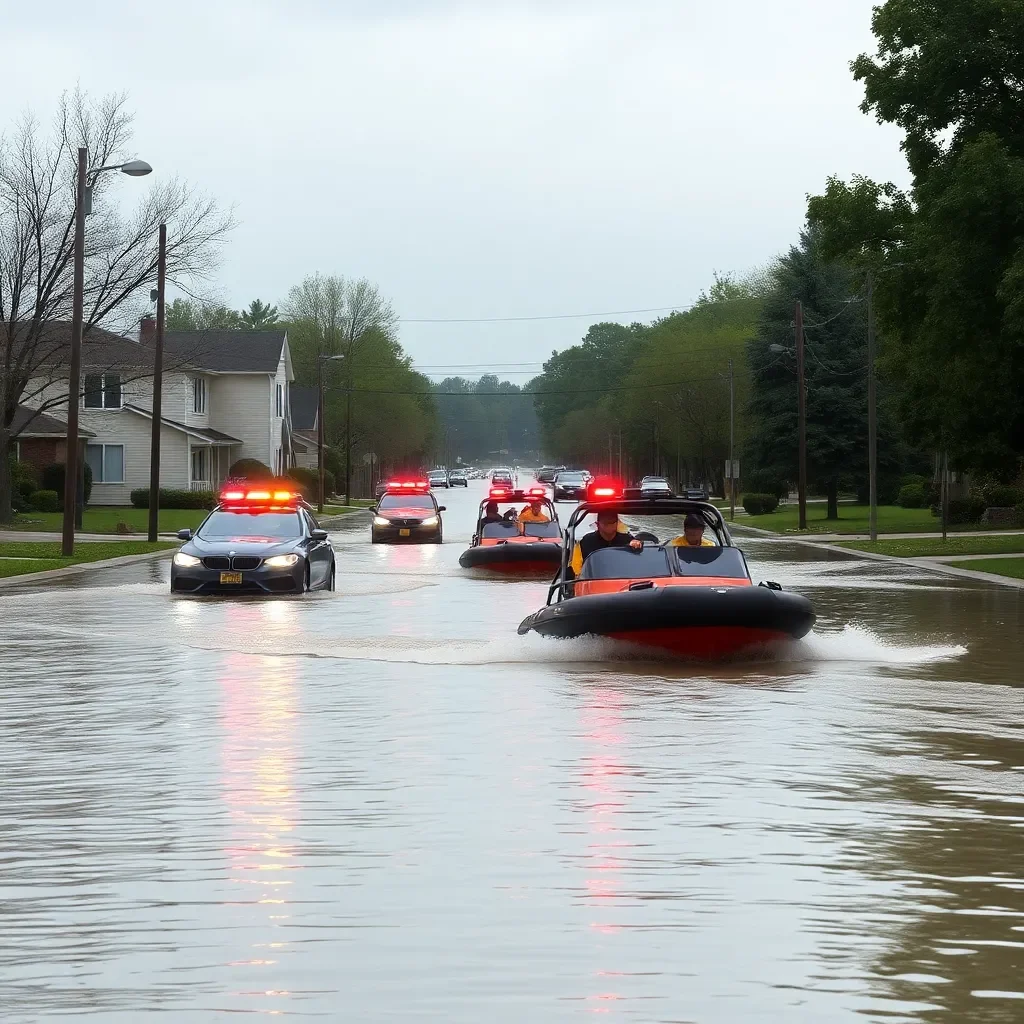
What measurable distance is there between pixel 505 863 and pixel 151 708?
6.60 meters

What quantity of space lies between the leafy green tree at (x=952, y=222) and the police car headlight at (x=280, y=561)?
48.0 ft

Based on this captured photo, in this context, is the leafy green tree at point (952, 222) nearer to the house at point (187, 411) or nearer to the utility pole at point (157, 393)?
the utility pole at point (157, 393)

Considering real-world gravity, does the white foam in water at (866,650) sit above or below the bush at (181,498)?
below

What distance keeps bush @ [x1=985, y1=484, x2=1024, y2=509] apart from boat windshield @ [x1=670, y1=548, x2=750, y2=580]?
154 feet

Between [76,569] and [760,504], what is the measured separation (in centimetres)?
4931

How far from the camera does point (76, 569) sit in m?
35.3

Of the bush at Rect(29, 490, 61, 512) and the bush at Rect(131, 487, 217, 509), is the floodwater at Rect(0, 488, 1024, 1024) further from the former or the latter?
the bush at Rect(131, 487, 217, 509)

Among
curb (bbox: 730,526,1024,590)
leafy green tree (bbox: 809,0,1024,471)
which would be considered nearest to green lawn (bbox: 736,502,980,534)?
curb (bbox: 730,526,1024,590)

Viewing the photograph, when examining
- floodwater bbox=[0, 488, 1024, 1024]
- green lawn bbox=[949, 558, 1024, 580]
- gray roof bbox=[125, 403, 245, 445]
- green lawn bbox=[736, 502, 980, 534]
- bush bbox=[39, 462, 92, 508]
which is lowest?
floodwater bbox=[0, 488, 1024, 1024]

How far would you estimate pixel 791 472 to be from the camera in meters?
75.1

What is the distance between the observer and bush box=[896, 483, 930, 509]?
276 feet

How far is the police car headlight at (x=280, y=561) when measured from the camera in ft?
87.8

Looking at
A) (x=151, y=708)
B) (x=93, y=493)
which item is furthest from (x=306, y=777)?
(x=93, y=493)

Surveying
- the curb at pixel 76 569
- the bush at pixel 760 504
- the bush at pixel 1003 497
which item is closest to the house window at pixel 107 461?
the bush at pixel 760 504
